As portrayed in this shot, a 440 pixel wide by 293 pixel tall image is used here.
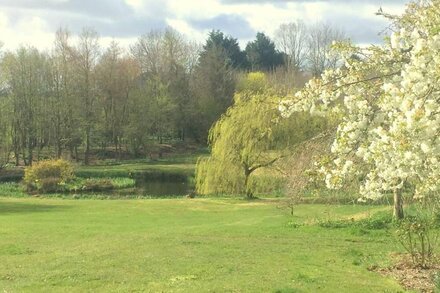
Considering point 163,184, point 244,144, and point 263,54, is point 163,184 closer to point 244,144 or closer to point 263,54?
point 244,144

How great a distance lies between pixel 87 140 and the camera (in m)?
61.9

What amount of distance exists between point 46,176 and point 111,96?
25.2 metres

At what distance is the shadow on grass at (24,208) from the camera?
26969mm

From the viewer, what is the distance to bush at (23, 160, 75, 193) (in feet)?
135

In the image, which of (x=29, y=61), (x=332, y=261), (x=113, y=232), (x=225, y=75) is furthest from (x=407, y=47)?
(x=225, y=75)

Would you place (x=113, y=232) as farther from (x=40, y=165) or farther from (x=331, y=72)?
(x=40, y=165)

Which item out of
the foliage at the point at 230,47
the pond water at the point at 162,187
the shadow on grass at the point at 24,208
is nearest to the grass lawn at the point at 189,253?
the shadow on grass at the point at 24,208

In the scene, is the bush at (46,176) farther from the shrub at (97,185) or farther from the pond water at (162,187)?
the pond water at (162,187)

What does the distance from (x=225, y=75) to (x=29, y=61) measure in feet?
89.3

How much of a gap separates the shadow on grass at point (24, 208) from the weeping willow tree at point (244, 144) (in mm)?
8689

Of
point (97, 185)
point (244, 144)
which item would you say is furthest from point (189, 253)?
point (97, 185)

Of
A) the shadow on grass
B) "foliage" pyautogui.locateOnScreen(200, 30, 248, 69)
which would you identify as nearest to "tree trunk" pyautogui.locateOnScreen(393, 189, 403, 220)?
the shadow on grass

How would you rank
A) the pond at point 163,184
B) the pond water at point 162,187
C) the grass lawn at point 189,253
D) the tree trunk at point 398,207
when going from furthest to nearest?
1. the pond at point 163,184
2. the pond water at point 162,187
3. the tree trunk at point 398,207
4. the grass lawn at point 189,253

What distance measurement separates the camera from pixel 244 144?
3155cm
